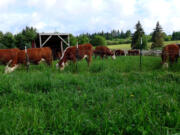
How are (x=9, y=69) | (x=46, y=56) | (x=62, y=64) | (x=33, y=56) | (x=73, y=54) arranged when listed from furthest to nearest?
(x=46, y=56) → (x=33, y=56) → (x=73, y=54) → (x=62, y=64) → (x=9, y=69)

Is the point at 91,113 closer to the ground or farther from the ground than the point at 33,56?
closer to the ground

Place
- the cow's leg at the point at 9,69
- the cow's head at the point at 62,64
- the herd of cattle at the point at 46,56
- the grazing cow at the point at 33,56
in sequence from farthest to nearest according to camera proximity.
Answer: the grazing cow at the point at 33,56
the herd of cattle at the point at 46,56
the cow's head at the point at 62,64
the cow's leg at the point at 9,69

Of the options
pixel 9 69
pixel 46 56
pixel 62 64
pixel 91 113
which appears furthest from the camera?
pixel 46 56

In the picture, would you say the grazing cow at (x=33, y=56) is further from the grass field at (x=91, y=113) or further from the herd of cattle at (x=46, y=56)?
the grass field at (x=91, y=113)

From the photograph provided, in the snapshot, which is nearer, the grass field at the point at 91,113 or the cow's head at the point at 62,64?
the grass field at the point at 91,113

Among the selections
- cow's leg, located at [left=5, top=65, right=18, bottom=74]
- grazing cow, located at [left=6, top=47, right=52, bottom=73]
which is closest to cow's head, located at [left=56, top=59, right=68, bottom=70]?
grazing cow, located at [left=6, top=47, right=52, bottom=73]

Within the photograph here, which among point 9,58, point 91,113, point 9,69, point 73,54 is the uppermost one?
point 73,54

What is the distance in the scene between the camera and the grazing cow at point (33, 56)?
853 cm

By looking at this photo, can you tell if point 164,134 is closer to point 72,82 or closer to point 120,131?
point 120,131

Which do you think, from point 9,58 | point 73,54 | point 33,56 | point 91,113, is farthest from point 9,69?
point 91,113

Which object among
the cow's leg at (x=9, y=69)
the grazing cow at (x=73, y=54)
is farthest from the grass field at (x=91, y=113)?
the grazing cow at (x=73, y=54)

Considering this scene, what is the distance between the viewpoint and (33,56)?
912 centimetres

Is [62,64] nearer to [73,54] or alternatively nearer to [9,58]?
[73,54]

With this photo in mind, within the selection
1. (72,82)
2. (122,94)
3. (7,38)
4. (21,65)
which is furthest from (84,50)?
(7,38)
